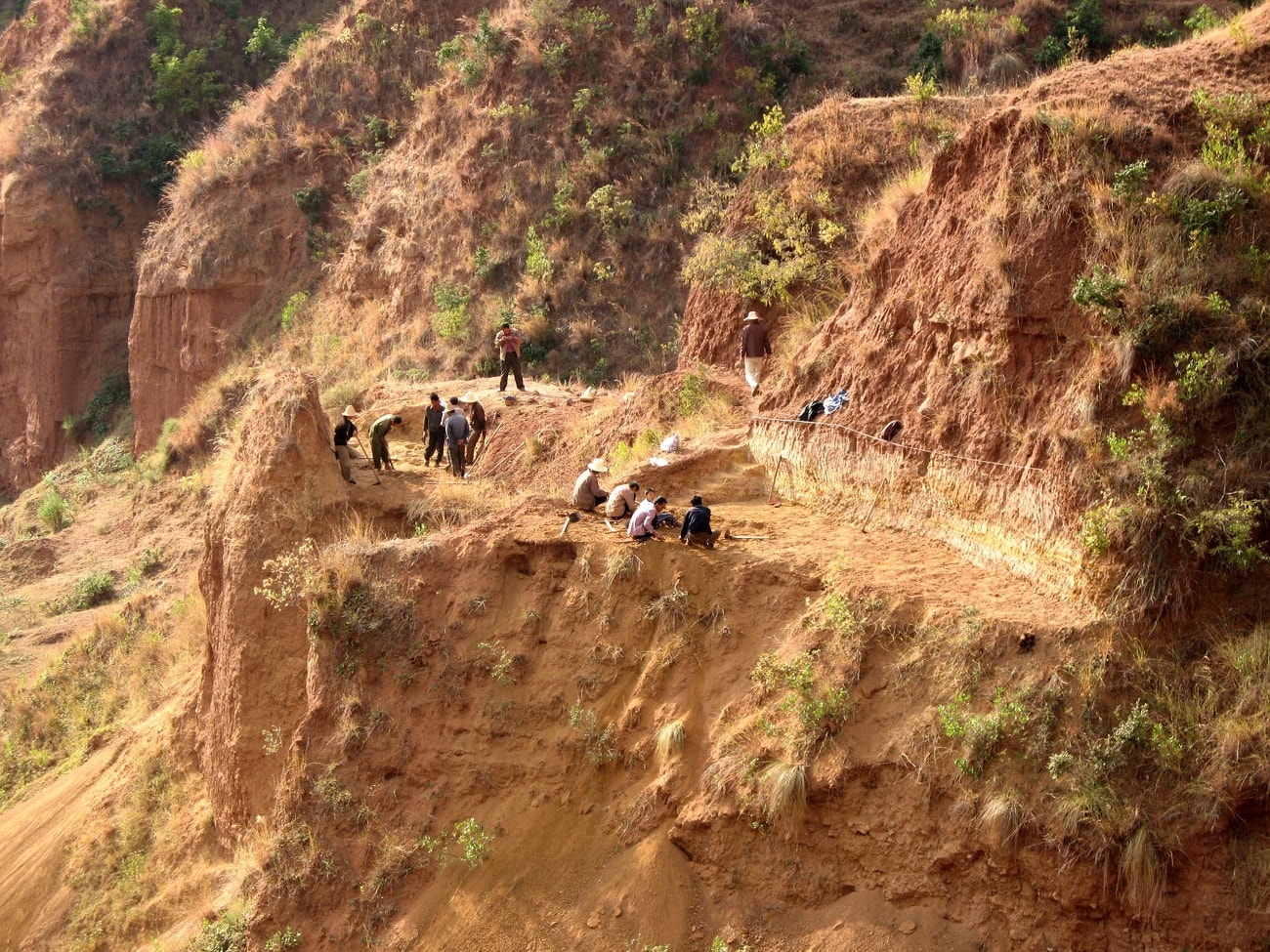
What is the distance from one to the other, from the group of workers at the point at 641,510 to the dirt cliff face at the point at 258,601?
3.18 metres

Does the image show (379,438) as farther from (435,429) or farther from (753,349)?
(753,349)

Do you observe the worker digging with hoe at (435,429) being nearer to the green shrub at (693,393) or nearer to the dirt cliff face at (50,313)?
the green shrub at (693,393)

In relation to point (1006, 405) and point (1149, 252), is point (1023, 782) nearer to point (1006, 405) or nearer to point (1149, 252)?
point (1006, 405)

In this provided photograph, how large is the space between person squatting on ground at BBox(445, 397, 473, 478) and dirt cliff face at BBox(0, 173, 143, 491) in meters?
20.0

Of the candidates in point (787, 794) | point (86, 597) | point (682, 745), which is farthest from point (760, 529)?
point (86, 597)

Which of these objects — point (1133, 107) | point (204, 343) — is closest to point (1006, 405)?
point (1133, 107)

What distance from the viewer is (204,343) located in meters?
30.5

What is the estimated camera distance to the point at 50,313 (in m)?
33.9

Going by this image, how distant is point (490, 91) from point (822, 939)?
22187mm

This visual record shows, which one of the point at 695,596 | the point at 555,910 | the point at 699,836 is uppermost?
the point at 695,596

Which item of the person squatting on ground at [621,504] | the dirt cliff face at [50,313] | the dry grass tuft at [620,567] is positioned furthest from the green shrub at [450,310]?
the dry grass tuft at [620,567]

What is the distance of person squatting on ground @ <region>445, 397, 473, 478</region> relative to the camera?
17234 millimetres

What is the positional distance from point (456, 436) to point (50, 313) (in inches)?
828

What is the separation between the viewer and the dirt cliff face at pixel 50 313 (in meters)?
33.7
